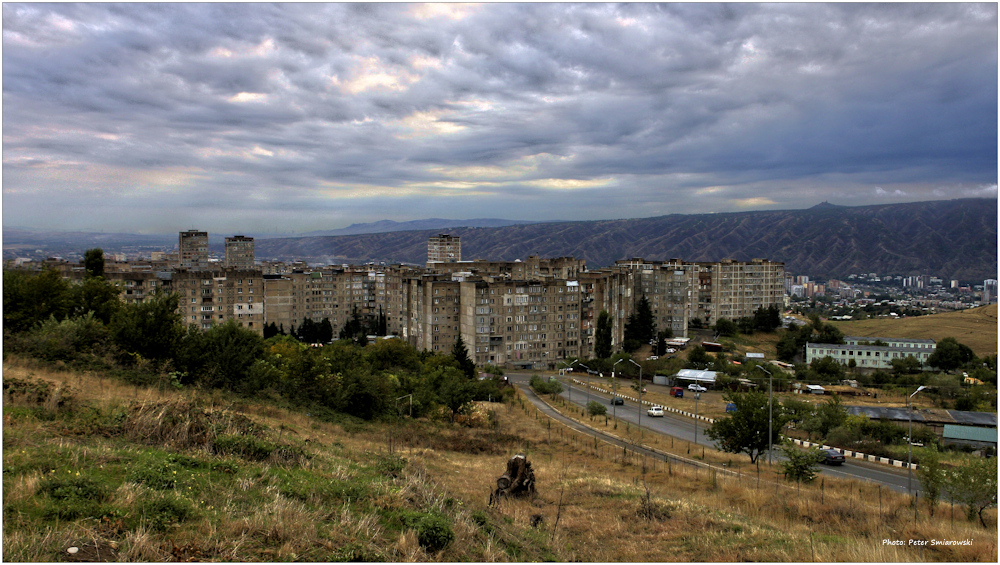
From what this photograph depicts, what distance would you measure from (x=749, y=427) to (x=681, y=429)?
14.8 metres

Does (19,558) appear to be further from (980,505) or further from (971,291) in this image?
(971,291)

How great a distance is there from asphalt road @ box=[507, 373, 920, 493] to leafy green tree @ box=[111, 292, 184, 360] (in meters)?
21.6

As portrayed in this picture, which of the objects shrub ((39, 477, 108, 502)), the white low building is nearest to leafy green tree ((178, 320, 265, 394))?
shrub ((39, 477, 108, 502))

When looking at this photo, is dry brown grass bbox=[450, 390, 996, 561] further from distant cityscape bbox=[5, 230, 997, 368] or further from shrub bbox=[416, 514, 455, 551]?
distant cityscape bbox=[5, 230, 997, 368]

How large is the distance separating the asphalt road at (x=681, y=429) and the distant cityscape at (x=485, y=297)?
26.5 ft

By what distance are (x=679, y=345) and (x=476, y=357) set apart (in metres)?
34.0

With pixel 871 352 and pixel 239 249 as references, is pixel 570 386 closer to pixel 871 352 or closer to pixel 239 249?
pixel 871 352

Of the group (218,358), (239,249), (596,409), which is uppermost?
(239,249)

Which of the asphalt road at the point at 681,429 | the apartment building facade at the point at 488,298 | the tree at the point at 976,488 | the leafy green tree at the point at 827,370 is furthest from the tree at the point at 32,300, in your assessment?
the leafy green tree at the point at 827,370

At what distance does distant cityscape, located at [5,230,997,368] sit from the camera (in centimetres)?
6762

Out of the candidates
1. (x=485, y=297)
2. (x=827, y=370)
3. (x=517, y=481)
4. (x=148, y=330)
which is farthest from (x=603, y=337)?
(x=517, y=481)

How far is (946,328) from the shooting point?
103m

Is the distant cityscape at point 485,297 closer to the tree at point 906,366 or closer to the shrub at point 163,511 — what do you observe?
the tree at point 906,366

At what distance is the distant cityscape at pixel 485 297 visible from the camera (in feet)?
222
